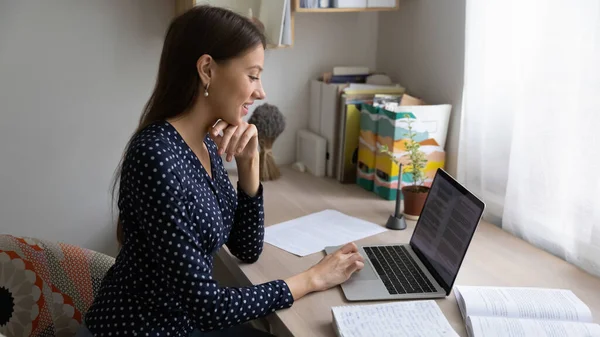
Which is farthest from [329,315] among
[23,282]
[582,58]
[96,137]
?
[96,137]

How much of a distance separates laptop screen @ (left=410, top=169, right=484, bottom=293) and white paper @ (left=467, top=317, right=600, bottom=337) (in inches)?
7.1

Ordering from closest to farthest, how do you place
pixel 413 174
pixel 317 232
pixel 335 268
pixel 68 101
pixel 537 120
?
pixel 335 268 < pixel 537 120 < pixel 317 232 < pixel 413 174 < pixel 68 101

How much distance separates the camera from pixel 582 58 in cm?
150

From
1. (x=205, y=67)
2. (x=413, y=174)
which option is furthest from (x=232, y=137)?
(x=413, y=174)

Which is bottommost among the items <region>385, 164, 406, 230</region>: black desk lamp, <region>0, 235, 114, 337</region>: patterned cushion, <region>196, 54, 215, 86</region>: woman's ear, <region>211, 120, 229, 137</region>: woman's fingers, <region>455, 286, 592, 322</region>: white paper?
<region>0, 235, 114, 337</region>: patterned cushion

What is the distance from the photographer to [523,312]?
49.5 inches

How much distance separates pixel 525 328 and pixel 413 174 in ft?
2.46

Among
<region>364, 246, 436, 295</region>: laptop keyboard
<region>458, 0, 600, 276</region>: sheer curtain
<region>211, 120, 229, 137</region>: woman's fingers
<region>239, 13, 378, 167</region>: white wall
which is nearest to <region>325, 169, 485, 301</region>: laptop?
<region>364, 246, 436, 295</region>: laptop keyboard

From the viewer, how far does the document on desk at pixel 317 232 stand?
66.0 inches

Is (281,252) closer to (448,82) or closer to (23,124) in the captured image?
(448,82)

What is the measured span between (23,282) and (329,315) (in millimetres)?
716

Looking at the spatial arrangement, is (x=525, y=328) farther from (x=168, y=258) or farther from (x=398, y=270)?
(x=168, y=258)

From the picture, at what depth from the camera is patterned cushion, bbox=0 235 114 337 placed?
1.46m

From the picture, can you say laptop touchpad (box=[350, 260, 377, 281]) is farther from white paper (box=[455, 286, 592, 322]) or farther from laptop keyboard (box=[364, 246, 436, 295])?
white paper (box=[455, 286, 592, 322])
